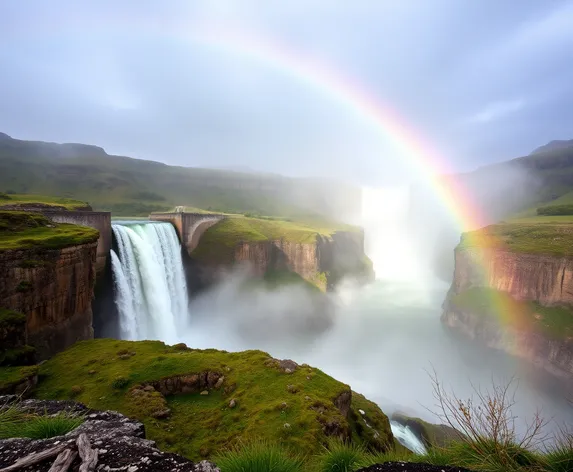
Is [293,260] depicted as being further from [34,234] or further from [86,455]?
[86,455]

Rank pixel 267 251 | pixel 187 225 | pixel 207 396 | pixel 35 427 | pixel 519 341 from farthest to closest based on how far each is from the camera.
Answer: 1. pixel 267 251
2. pixel 187 225
3. pixel 519 341
4. pixel 207 396
5. pixel 35 427

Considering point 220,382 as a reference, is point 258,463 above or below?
above

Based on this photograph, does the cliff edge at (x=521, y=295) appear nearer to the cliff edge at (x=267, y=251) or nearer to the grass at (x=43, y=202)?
the cliff edge at (x=267, y=251)

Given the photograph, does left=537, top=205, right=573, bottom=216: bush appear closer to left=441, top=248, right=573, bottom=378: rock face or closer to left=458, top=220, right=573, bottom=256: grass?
left=458, top=220, right=573, bottom=256: grass

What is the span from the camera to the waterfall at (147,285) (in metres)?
35.2

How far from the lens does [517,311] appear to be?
Result: 5472cm

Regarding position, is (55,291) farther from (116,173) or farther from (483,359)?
(116,173)

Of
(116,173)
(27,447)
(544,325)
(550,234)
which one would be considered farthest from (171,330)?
(116,173)

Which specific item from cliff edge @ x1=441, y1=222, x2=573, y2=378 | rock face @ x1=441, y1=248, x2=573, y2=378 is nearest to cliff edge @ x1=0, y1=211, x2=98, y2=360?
→ rock face @ x1=441, y1=248, x2=573, y2=378

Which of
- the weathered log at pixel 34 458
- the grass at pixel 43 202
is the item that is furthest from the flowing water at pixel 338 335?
the weathered log at pixel 34 458

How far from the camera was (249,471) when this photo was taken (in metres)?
4.95

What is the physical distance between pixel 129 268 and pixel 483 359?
62577 millimetres

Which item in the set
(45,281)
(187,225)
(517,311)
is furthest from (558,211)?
(45,281)

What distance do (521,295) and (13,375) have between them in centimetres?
7006
